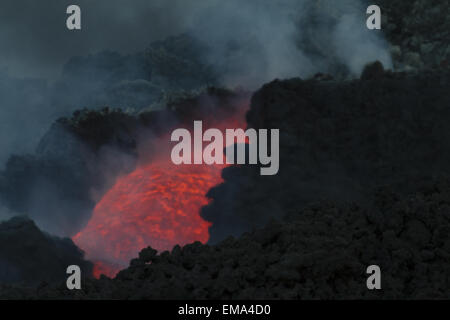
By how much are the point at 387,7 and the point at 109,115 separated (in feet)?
24.9

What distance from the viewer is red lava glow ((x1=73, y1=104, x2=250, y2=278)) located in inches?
312

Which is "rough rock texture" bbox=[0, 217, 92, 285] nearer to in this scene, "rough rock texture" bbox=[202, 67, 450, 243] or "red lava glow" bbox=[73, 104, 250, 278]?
"red lava glow" bbox=[73, 104, 250, 278]

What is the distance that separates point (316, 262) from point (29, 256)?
3.84 metres

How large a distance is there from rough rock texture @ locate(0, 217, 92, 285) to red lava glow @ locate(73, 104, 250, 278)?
549mm

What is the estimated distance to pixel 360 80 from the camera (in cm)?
877

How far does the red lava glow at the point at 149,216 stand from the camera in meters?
7.93

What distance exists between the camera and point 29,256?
7125 mm

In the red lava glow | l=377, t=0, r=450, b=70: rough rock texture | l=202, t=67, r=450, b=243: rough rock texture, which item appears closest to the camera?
l=202, t=67, r=450, b=243: rough rock texture

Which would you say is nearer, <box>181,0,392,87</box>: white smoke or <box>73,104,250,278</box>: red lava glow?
<box>73,104,250,278</box>: red lava glow

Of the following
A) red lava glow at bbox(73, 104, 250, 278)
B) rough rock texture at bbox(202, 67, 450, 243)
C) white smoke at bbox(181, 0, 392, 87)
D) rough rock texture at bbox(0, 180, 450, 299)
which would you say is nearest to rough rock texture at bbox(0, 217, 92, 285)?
red lava glow at bbox(73, 104, 250, 278)

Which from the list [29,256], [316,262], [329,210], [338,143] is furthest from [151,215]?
[316,262]

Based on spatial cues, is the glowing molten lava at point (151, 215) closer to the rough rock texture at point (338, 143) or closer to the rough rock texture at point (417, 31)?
the rough rock texture at point (338, 143)

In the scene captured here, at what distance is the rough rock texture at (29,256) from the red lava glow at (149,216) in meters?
0.55

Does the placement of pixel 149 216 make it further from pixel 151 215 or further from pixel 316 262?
pixel 316 262
